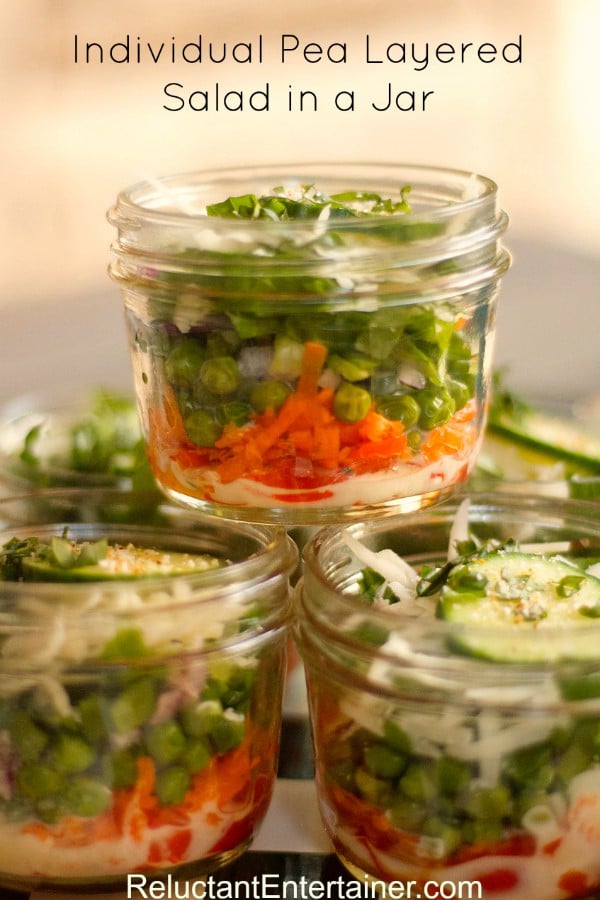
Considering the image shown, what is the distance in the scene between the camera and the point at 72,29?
2945mm

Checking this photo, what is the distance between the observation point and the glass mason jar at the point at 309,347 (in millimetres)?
1054

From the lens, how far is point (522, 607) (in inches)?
39.9

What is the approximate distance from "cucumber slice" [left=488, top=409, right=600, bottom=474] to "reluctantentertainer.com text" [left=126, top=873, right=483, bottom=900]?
66 centimetres

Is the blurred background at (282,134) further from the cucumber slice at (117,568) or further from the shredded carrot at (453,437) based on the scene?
the cucumber slice at (117,568)

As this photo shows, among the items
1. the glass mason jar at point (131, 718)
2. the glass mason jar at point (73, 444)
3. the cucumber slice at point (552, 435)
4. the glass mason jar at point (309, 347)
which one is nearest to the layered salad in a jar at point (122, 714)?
the glass mason jar at point (131, 718)

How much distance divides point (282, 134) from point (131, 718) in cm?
239

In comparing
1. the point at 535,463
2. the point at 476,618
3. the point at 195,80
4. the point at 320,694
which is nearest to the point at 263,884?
the point at 320,694

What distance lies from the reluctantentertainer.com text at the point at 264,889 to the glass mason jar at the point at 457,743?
0.02 m

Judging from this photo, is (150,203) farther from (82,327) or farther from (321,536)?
(82,327)

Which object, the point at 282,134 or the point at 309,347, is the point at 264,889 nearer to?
the point at 309,347

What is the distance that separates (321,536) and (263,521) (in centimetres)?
9

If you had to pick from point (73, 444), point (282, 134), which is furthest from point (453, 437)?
point (282, 134)

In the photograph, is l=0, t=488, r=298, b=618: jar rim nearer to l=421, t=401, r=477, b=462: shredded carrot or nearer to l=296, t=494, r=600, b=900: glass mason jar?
l=296, t=494, r=600, b=900: glass mason jar

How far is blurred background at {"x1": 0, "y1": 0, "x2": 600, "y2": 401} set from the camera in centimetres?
291
